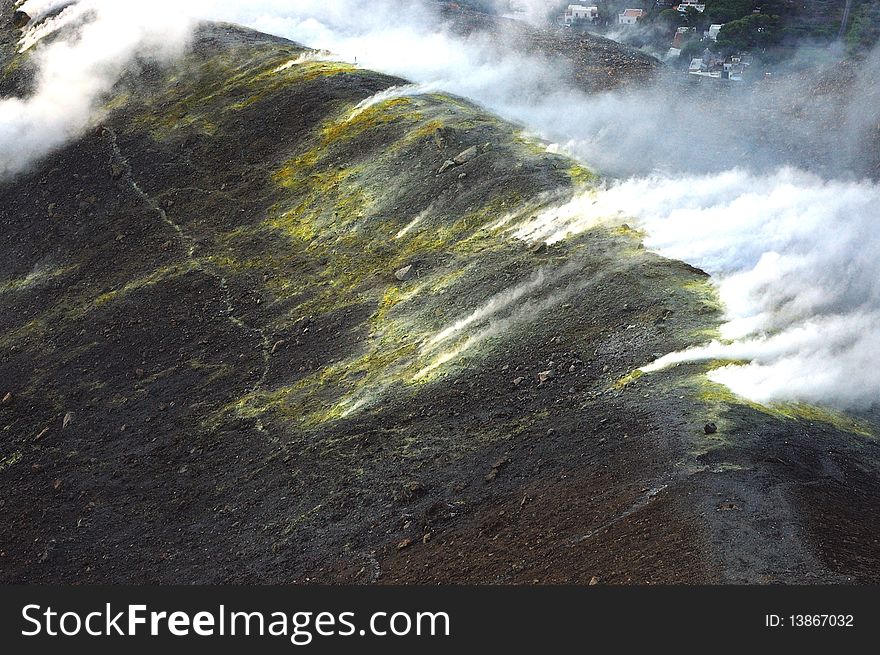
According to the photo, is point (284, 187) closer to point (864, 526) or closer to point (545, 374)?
point (545, 374)

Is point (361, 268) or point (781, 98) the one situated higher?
point (361, 268)

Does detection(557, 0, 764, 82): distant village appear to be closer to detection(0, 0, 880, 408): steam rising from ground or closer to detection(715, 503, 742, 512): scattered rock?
detection(0, 0, 880, 408): steam rising from ground

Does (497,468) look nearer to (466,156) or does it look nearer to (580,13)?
(466,156)

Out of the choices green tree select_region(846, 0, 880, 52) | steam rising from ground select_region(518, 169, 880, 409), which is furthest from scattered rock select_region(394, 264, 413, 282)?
green tree select_region(846, 0, 880, 52)

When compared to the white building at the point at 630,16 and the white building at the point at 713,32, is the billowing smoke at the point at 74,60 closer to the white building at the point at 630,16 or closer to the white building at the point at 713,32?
the white building at the point at 630,16

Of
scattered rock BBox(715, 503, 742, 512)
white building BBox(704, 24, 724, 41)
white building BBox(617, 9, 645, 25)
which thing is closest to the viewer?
scattered rock BBox(715, 503, 742, 512)

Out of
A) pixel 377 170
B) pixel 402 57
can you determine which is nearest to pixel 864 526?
pixel 377 170
